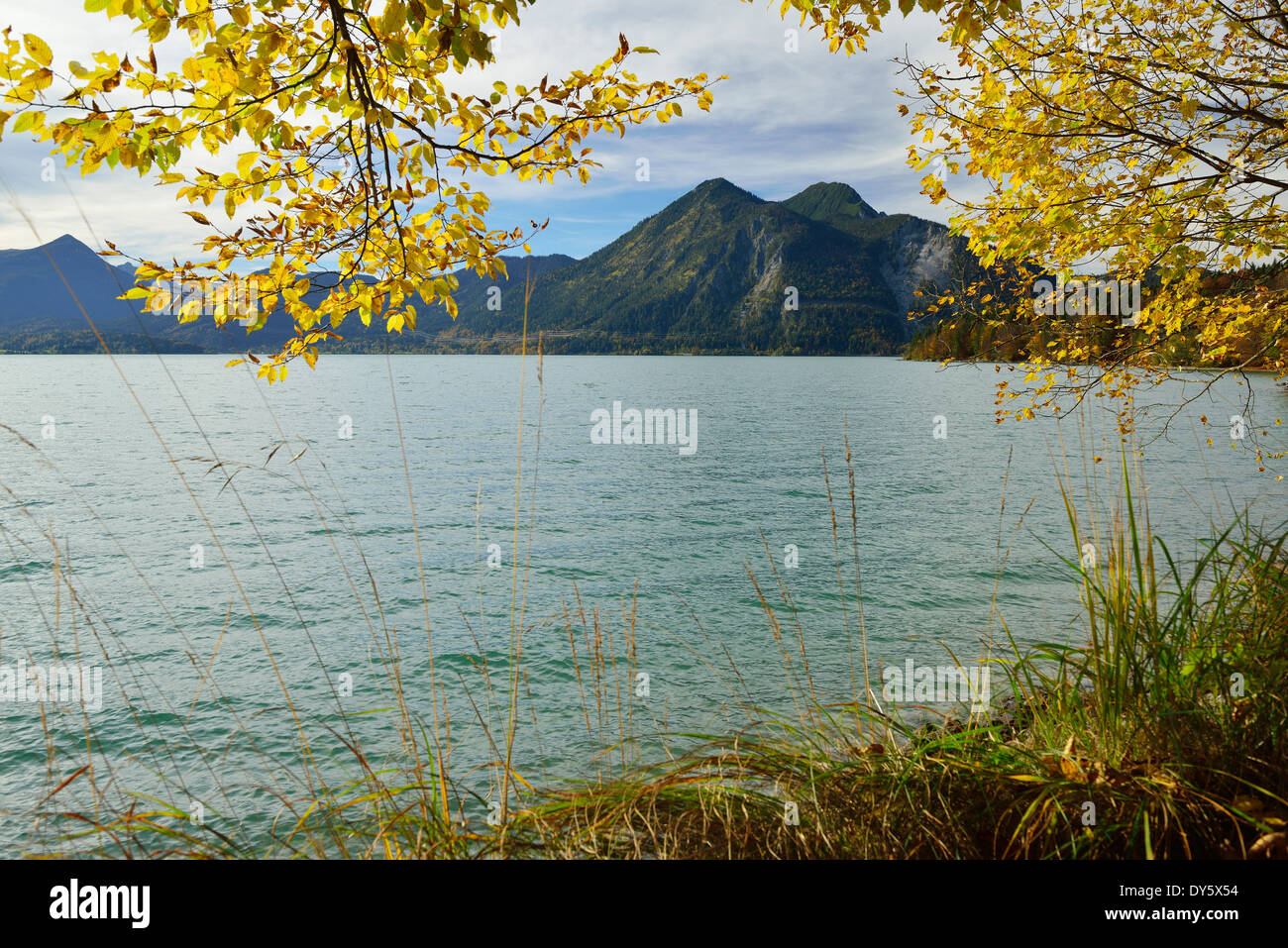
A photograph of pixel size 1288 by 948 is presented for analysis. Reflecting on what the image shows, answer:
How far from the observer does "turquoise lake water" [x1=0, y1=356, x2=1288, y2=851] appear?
21.7 ft

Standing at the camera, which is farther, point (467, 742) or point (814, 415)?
point (814, 415)

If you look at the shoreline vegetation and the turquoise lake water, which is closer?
the shoreline vegetation

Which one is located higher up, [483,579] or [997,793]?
[997,793]

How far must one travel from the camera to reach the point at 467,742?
662cm

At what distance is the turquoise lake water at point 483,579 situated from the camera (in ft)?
21.7

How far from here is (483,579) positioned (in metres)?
12.5

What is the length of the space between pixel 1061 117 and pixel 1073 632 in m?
6.41

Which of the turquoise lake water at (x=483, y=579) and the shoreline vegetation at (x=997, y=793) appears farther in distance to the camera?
the turquoise lake water at (x=483, y=579)

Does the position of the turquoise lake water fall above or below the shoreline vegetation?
below

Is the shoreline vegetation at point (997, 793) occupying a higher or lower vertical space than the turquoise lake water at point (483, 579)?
higher

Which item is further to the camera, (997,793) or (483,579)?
(483,579)
